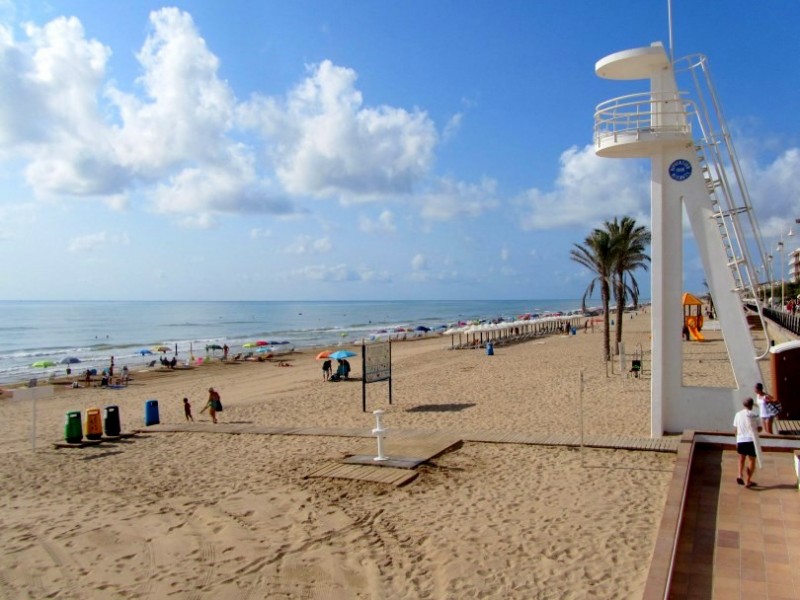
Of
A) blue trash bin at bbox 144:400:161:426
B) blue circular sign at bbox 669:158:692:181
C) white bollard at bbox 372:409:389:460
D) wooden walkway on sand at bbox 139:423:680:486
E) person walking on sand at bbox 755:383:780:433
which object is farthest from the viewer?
blue trash bin at bbox 144:400:161:426

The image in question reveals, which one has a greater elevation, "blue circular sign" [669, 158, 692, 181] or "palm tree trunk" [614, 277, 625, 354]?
"blue circular sign" [669, 158, 692, 181]

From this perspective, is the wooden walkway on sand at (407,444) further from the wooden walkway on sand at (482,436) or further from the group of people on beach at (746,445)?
the group of people on beach at (746,445)

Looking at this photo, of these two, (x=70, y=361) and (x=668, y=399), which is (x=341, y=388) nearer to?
(x=668, y=399)

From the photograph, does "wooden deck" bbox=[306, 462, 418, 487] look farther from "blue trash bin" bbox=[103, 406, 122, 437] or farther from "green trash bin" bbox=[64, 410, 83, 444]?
"green trash bin" bbox=[64, 410, 83, 444]

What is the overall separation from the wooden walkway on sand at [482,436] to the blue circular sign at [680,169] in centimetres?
475

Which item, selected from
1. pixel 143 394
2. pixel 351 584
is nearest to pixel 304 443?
pixel 351 584

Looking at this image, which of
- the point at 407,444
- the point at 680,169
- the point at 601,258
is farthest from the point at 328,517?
the point at 601,258

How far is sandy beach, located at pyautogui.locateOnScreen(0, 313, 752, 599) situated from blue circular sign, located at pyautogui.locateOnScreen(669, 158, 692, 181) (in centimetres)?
504

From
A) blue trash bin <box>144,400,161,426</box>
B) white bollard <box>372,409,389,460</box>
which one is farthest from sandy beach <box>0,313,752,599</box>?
blue trash bin <box>144,400,161,426</box>

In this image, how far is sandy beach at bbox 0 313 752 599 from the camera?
6.35 meters

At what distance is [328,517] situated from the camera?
26.5 feet

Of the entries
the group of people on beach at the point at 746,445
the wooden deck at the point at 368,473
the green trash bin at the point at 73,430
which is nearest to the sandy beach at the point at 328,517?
the wooden deck at the point at 368,473

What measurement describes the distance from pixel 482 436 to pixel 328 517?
476 centimetres

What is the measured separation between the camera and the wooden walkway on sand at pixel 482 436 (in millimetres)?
10844
